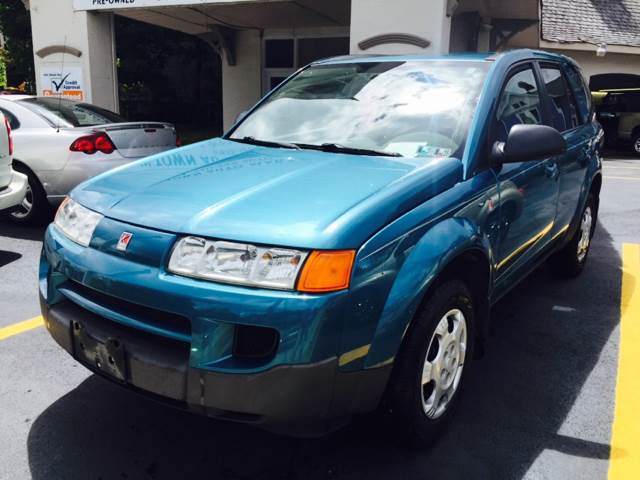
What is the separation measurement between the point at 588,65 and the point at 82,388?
19542 mm

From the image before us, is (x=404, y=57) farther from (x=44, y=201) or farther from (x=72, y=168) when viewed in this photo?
(x=44, y=201)

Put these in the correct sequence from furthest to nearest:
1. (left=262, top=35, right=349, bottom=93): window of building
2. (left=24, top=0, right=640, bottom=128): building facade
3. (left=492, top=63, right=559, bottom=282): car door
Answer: (left=262, top=35, right=349, bottom=93): window of building, (left=24, top=0, right=640, bottom=128): building facade, (left=492, top=63, right=559, bottom=282): car door

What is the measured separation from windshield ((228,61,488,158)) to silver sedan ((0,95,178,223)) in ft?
9.55

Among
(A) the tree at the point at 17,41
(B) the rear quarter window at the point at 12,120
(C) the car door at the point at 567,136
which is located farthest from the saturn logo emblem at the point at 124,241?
(A) the tree at the point at 17,41

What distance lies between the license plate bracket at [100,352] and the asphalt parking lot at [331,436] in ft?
1.45

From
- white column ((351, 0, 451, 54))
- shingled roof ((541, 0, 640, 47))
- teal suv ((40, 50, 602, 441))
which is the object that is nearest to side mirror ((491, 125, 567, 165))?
teal suv ((40, 50, 602, 441))

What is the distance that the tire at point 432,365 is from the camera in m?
2.45

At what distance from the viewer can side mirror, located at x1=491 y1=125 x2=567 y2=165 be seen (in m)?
2.92

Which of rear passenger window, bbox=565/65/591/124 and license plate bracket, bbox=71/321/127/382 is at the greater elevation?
rear passenger window, bbox=565/65/591/124

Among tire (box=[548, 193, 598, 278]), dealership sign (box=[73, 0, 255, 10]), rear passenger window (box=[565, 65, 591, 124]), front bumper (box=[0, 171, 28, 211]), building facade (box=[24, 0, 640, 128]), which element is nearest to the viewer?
rear passenger window (box=[565, 65, 591, 124])

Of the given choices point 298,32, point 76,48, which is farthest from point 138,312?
point 298,32

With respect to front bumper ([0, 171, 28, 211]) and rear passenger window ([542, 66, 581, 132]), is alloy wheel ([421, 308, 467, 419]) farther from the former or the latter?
front bumper ([0, 171, 28, 211])

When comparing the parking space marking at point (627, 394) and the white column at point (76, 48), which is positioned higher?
the white column at point (76, 48)

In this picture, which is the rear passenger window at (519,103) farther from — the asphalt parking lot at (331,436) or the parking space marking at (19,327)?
the parking space marking at (19,327)
